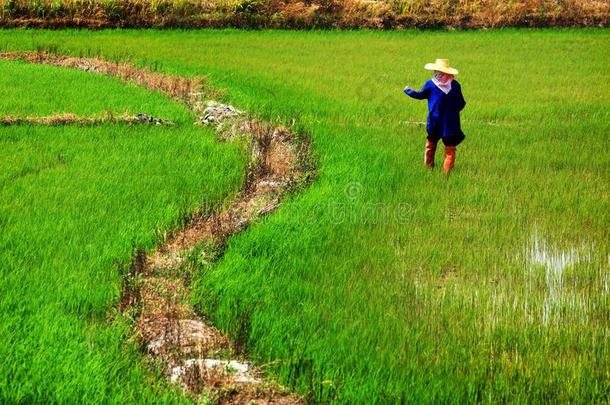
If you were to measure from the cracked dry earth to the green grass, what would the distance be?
0.38 ft

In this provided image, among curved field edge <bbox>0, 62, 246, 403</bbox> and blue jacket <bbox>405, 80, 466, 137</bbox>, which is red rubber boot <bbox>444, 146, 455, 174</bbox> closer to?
blue jacket <bbox>405, 80, 466, 137</bbox>

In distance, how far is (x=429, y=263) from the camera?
12.1 feet

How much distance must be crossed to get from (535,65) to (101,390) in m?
11.2

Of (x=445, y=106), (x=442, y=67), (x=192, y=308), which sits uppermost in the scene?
(x=442, y=67)

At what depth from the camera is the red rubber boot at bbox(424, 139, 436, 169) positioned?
534 centimetres

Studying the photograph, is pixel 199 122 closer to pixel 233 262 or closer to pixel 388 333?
pixel 233 262

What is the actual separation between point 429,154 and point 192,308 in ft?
9.80

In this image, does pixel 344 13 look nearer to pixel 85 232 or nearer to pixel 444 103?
pixel 444 103

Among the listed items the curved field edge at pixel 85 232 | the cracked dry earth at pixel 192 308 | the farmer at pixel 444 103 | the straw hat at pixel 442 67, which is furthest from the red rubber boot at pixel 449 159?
the curved field edge at pixel 85 232

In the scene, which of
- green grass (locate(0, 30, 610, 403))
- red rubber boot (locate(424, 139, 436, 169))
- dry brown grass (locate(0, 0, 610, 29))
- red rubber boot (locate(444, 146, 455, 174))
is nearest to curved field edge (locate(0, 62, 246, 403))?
green grass (locate(0, 30, 610, 403))

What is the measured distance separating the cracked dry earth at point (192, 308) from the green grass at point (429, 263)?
0.12 meters

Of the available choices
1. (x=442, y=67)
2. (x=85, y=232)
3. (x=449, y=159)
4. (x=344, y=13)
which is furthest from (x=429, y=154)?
(x=344, y=13)

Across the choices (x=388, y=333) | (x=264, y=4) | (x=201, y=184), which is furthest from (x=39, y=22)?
(x=388, y=333)

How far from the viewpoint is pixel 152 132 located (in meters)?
6.45
